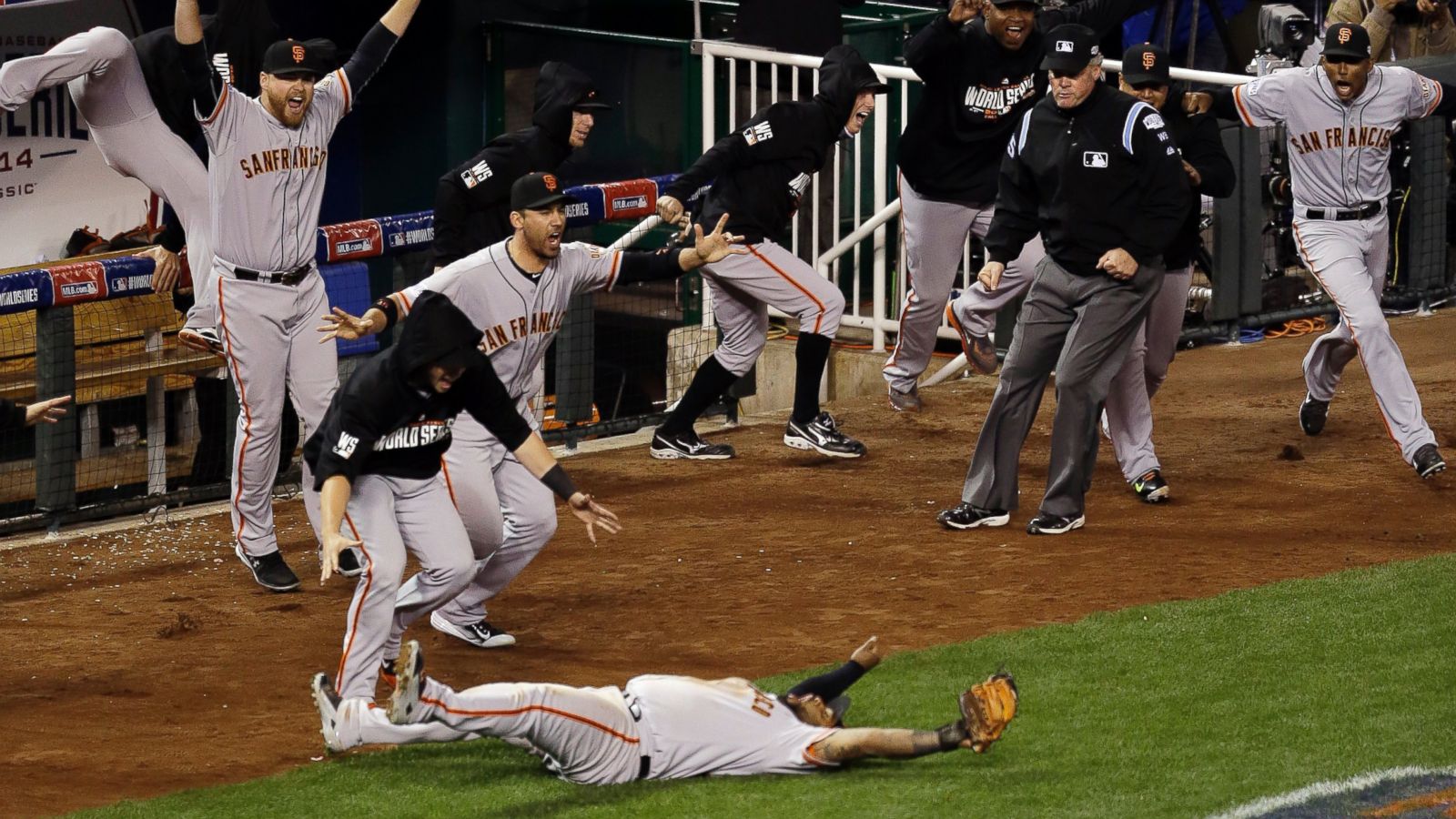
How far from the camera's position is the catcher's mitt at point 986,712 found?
559 cm

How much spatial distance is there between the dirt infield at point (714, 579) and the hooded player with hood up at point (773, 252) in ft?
0.75

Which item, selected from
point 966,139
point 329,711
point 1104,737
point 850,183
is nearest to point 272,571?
point 329,711

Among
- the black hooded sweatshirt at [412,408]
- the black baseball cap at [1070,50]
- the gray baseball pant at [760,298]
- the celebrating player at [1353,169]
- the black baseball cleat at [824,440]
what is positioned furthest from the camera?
the black baseball cleat at [824,440]

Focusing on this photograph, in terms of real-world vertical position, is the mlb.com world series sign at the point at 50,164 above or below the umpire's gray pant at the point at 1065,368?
above

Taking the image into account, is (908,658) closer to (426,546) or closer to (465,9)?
(426,546)

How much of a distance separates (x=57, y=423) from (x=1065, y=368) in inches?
174

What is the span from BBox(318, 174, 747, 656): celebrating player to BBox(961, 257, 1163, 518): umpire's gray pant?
170 centimetres

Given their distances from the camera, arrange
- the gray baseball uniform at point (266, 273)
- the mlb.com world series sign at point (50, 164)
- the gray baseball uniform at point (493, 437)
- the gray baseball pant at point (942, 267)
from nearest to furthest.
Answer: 1. the gray baseball uniform at point (493, 437)
2. the gray baseball uniform at point (266, 273)
3. the gray baseball pant at point (942, 267)
4. the mlb.com world series sign at point (50, 164)

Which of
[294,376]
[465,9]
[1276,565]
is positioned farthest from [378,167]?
[1276,565]

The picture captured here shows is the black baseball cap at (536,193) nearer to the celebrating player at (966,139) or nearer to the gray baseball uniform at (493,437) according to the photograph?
the gray baseball uniform at (493,437)

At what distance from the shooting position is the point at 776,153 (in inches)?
382

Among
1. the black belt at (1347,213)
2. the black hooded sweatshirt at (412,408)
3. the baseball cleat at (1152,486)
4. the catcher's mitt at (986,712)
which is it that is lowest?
the baseball cleat at (1152,486)

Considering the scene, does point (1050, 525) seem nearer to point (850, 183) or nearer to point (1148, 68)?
point (1148, 68)

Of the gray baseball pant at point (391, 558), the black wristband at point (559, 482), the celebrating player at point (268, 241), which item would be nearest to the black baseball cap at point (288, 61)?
the celebrating player at point (268, 241)
